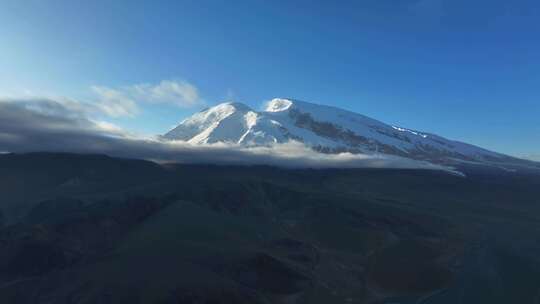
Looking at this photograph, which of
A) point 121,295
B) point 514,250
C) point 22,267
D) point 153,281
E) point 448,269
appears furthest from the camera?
point 514,250

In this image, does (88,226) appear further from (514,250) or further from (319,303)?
(514,250)

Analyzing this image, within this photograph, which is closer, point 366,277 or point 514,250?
point 366,277

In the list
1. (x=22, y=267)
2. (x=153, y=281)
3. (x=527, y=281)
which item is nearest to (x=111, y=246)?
(x=22, y=267)

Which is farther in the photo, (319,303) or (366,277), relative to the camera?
(366,277)

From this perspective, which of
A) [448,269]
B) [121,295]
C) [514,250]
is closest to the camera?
[121,295]

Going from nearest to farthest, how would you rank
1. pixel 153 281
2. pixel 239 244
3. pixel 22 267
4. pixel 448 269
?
1. pixel 153 281
2. pixel 22 267
3. pixel 448 269
4. pixel 239 244

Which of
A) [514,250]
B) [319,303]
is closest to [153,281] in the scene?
[319,303]

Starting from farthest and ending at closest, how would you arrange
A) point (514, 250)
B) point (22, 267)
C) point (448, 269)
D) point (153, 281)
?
point (514, 250), point (448, 269), point (22, 267), point (153, 281)

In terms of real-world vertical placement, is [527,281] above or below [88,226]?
below

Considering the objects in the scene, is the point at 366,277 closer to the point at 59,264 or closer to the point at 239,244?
the point at 239,244
